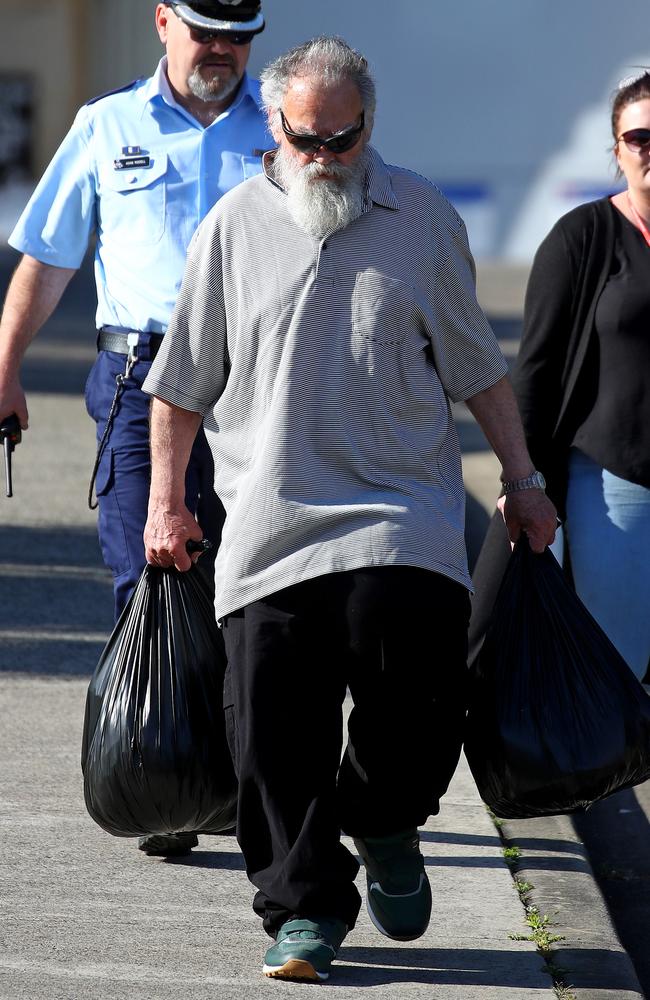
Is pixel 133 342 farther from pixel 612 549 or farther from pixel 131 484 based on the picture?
pixel 612 549

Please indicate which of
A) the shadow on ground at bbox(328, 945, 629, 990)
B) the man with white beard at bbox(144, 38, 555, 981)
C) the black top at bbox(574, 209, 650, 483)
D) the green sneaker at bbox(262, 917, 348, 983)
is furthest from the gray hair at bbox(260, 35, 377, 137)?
the shadow on ground at bbox(328, 945, 629, 990)

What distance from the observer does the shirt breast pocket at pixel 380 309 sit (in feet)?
11.1

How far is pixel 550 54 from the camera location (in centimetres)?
2527

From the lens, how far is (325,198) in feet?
11.1

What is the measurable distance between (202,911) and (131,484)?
1.05 m

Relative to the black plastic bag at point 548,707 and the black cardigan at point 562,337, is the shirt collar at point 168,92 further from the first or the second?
the black plastic bag at point 548,707

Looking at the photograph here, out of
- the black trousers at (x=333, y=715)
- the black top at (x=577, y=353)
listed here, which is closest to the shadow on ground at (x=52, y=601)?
the black top at (x=577, y=353)

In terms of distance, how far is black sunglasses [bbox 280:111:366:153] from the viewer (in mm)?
3398

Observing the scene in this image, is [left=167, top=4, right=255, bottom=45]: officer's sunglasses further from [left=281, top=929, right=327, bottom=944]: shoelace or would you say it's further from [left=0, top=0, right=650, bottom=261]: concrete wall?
[left=0, top=0, right=650, bottom=261]: concrete wall

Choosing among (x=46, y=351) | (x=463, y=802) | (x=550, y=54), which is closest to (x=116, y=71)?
(x=550, y=54)

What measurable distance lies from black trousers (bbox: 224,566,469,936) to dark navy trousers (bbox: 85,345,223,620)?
0.76 metres

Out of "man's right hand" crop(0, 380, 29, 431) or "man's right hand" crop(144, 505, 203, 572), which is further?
"man's right hand" crop(0, 380, 29, 431)

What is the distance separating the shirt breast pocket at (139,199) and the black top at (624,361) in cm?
110

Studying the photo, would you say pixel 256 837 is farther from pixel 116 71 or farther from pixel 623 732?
pixel 116 71
